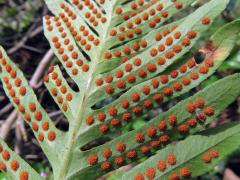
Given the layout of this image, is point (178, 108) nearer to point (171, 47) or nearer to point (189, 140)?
point (189, 140)

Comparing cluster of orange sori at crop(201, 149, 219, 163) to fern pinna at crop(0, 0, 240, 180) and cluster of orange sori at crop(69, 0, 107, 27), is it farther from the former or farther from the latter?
cluster of orange sori at crop(69, 0, 107, 27)

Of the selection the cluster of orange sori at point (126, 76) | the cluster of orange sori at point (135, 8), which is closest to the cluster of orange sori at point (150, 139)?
the cluster of orange sori at point (126, 76)

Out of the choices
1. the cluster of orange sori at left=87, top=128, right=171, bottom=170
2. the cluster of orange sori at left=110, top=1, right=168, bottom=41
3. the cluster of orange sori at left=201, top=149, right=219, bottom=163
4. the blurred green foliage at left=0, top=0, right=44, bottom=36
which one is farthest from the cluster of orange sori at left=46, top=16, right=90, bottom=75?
the blurred green foliage at left=0, top=0, right=44, bottom=36

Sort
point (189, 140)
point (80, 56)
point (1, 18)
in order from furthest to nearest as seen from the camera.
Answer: point (1, 18) → point (80, 56) → point (189, 140)

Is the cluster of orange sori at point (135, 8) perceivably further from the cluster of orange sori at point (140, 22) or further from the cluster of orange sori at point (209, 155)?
the cluster of orange sori at point (209, 155)

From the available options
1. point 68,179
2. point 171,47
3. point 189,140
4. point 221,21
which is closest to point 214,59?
point 171,47
